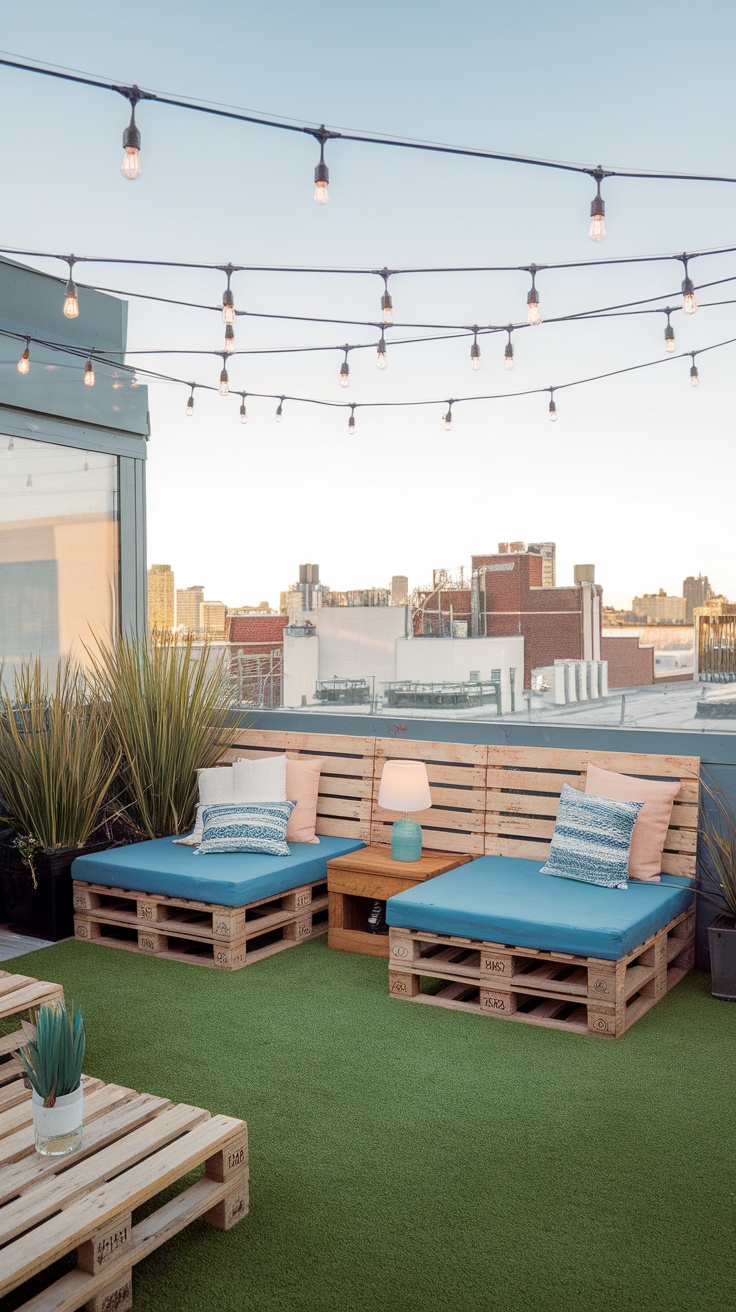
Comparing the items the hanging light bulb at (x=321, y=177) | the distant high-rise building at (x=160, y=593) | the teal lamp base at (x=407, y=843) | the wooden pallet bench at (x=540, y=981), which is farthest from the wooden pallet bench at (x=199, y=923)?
the hanging light bulb at (x=321, y=177)

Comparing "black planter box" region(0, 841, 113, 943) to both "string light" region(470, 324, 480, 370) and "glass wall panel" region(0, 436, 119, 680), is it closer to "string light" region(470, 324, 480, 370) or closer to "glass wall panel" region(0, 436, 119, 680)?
"glass wall panel" region(0, 436, 119, 680)

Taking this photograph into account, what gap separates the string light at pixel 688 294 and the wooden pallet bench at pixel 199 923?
3.23 m

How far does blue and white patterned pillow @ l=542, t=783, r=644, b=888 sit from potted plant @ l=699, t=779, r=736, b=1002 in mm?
397

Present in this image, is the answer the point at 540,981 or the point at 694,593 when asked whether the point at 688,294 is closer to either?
the point at 694,593

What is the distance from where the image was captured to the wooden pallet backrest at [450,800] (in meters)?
4.96

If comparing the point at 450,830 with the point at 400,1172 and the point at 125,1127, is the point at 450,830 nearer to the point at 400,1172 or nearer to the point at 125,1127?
the point at 400,1172

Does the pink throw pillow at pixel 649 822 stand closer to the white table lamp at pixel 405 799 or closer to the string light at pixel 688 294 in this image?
the white table lamp at pixel 405 799

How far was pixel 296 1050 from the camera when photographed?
3447 mm

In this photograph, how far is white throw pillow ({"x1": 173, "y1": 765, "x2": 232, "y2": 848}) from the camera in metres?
5.16

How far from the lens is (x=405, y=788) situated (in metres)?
4.73

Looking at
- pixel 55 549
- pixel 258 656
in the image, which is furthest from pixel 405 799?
pixel 55 549

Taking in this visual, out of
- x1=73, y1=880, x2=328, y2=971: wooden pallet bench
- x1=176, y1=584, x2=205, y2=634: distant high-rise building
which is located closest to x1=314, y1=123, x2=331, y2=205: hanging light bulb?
x1=73, y1=880, x2=328, y2=971: wooden pallet bench

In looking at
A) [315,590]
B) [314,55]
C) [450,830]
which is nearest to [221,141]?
[314,55]

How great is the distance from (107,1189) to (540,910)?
2163 millimetres
